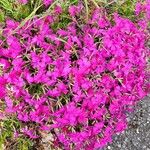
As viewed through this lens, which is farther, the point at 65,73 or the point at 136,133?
the point at 136,133

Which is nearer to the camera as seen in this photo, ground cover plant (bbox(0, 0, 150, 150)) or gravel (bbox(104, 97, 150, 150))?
ground cover plant (bbox(0, 0, 150, 150))

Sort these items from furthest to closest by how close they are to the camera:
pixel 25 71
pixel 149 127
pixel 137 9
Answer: pixel 149 127 → pixel 137 9 → pixel 25 71

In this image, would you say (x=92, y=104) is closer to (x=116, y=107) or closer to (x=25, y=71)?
(x=116, y=107)

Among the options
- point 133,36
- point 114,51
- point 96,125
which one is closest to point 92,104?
point 96,125

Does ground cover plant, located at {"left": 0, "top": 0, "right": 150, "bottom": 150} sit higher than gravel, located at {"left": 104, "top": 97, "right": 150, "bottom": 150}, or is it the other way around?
ground cover plant, located at {"left": 0, "top": 0, "right": 150, "bottom": 150}
